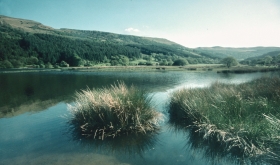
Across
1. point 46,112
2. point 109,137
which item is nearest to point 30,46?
point 46,112

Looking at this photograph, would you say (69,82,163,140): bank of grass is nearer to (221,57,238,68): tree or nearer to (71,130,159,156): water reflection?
(71,130,159,156): water reflection

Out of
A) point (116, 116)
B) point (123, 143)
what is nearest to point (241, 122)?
point (123, 143)

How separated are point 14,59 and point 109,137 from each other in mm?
112769

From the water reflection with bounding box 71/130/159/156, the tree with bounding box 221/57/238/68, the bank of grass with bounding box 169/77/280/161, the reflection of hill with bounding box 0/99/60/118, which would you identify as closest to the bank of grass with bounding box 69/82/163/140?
the water reflection with bounding box 71/130/159/156

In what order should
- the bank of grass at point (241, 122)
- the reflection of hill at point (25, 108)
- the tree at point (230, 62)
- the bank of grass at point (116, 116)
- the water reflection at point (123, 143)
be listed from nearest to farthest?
1. the bank of grass at point (241, 122)
2. the water reflection at point (123, 143)
3. the bank of grass at point (116, 116)
4. the reflection of hill at point (25, 108)
5. the tree at point (230, 62)

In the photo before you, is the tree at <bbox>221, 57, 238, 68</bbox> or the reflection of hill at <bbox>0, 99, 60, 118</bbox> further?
the tree at <bbox>221, 57, 238, 68</bbox>

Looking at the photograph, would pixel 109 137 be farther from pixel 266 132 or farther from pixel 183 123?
pixel 266 132

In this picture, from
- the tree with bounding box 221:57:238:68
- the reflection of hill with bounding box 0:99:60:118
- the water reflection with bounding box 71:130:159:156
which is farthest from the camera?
the tree with bounding box 221:57:238:68

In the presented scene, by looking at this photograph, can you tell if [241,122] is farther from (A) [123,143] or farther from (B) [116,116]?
(B) [116,116]

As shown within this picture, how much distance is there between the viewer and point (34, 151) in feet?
26.9

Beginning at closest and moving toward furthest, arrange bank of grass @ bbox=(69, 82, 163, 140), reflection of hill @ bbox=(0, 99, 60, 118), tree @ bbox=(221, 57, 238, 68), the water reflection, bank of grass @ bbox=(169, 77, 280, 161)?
bank of grass @ bbox=(169, 77, 280, 161) → the water reflection → bank of grass @ bbox=(69, 82, 163, 140) → reflection of hill @ bbox=(0, 99, 60, 118) → tree @ bbox=(221, 57, 238, 68)

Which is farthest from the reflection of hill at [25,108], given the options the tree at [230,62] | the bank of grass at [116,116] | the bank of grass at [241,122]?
the tree at [230,62]

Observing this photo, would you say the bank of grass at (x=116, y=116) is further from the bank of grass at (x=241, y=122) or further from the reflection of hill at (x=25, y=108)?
the reflection of hill at (x=25, y=108)

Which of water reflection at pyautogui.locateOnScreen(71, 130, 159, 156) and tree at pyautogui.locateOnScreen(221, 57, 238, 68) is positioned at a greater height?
tree at pyautogui.locateOnScreen(221, 57, 238, 68)
